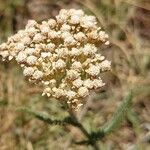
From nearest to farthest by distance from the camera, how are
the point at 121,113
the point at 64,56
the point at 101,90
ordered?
the point at 64,56 → the point at 121,113 → the point at 101,90

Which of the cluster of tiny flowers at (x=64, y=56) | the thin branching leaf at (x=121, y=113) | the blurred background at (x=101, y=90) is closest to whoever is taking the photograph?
the cluster of tiny flowers at (x=64, y=56)

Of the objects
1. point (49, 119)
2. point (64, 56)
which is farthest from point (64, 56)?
point (49, 119)

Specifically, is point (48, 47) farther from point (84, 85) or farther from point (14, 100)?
point (14, 100)

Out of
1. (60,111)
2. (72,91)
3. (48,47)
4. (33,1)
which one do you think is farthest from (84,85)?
(33,1)

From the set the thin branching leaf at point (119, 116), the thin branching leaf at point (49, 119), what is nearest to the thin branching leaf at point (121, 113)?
the thin branching leaf at point (119, 116)

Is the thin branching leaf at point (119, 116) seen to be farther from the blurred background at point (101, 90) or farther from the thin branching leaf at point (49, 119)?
the blurred background at point (101, 90)

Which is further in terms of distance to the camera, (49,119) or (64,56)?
(49,119)

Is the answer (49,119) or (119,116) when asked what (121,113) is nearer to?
(119,116)
